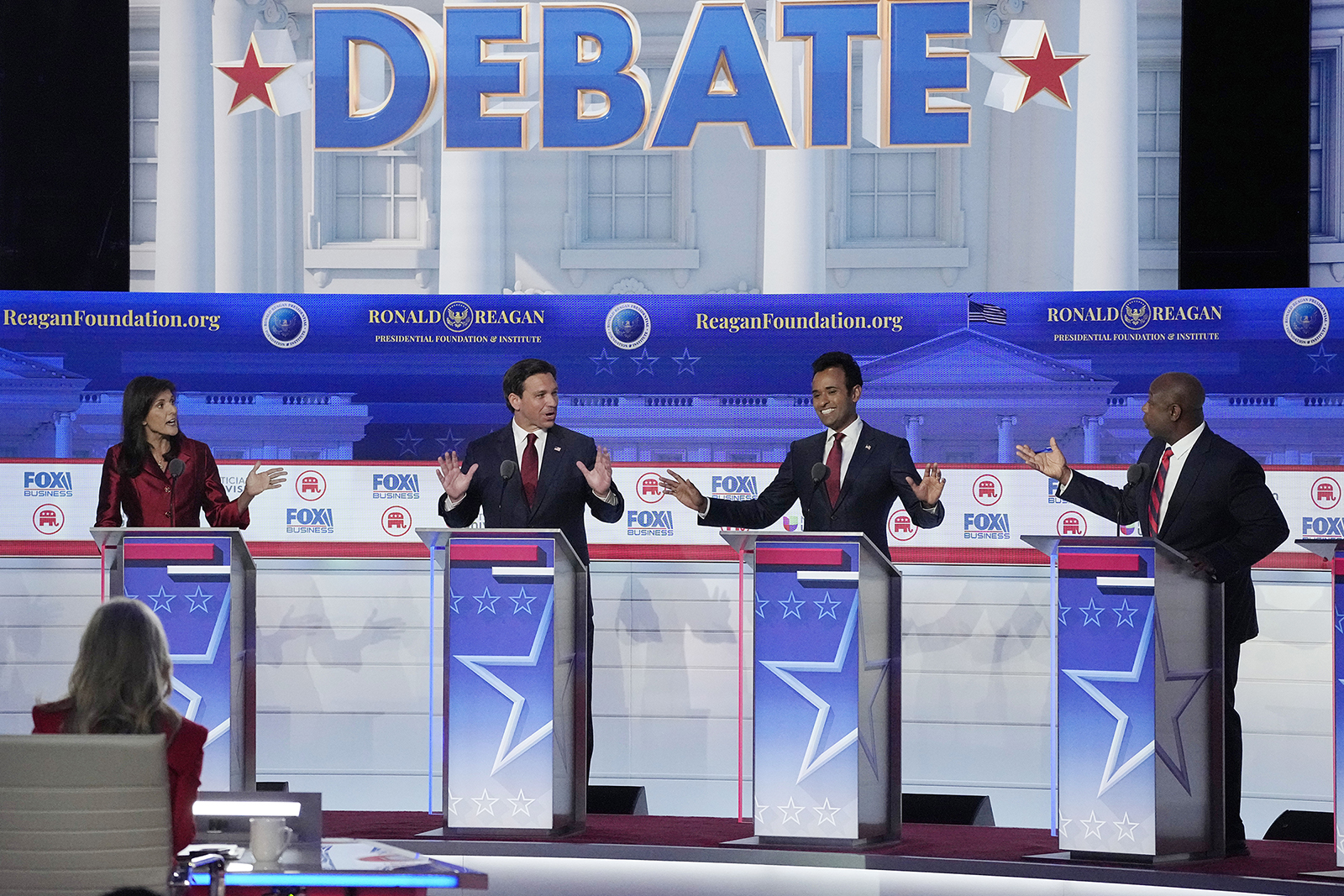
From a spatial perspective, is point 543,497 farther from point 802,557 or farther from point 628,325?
point 628,325

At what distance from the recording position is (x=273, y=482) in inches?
200

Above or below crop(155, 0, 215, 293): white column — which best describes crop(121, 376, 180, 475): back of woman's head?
below

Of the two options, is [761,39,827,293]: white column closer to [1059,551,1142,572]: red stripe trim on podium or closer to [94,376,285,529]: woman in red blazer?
[94,376,285,529]: woman in red blazer

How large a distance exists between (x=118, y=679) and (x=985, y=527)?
5.07 m

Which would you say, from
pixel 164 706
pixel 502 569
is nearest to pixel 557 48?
pixel 502 569

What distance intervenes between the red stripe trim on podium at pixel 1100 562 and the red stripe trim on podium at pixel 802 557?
2.02 ft

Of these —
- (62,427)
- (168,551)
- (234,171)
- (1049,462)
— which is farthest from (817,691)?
(234,171)

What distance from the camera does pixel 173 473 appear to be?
4832 mm

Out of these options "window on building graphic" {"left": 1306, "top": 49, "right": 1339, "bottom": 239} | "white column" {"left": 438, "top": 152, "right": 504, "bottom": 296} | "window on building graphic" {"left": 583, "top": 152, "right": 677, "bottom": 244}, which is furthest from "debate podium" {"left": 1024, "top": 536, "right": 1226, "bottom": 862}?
"white column" {"left": 438, "top": 152, "right": 504, "bottom": 296}

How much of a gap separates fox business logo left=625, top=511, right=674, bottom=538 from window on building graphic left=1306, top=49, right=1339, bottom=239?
3174 mm

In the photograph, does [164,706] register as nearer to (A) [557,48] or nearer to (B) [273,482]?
(B) [273,482]

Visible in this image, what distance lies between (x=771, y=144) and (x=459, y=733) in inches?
137

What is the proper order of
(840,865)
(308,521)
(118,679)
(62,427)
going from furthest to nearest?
(308,521) < (62,427) < (840,865) < (118,679)

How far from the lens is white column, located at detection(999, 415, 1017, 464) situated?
7109 mm
